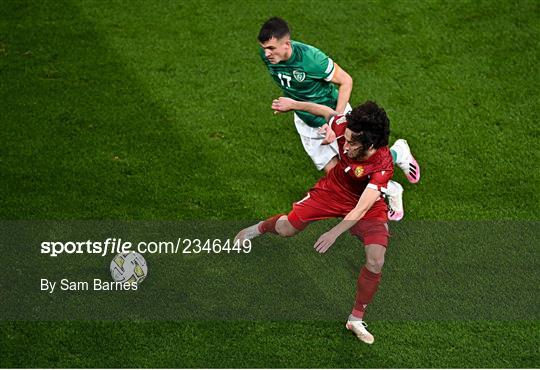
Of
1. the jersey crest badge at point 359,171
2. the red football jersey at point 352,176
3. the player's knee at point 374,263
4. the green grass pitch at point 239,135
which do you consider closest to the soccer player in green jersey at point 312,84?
the red football jersey at point 352,176

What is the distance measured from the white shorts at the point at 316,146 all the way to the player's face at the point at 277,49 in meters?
0.65

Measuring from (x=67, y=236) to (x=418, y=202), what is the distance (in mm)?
3042

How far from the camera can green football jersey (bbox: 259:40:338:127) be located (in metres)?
8.05

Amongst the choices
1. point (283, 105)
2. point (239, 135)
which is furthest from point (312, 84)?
point (239, 135)

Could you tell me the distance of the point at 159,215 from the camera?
8.61 metres

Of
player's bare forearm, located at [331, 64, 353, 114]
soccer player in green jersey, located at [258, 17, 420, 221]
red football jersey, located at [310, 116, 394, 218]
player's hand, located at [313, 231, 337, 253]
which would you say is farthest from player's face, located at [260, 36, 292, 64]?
player's hand, located at [313, 231, 337, 253]

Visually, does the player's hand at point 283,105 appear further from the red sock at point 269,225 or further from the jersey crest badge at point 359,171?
the red sock at point 269,225

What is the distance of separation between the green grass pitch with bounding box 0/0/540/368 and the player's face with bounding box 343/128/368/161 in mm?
1353

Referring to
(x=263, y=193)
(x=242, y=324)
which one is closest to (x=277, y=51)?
(x=263, y=193)

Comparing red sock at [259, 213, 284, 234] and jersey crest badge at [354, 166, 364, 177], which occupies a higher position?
jersey crest badge at [354, 166, 364, 177]

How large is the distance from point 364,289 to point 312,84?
6.05ft

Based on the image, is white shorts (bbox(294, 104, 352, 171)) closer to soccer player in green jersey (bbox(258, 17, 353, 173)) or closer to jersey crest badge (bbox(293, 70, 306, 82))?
soccer player in green jersey (bbox(258, 17, 353, 173))

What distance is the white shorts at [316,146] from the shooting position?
8406mm

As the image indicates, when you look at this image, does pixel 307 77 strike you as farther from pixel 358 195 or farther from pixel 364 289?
pixel 364 289
